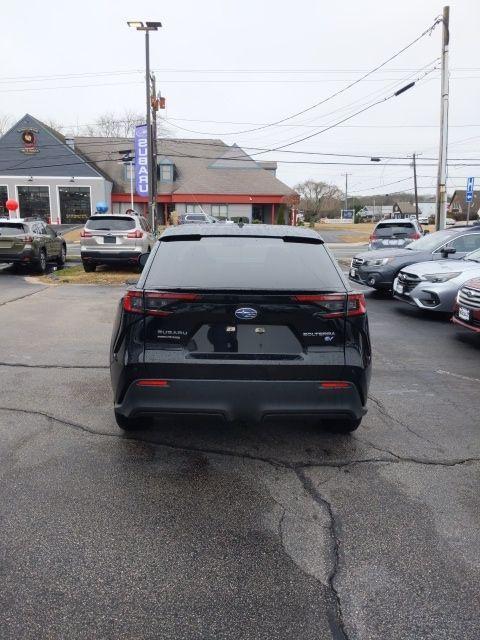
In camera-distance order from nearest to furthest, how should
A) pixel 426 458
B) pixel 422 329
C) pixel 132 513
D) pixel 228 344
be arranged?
pixel 132 513
pixel 228 344
pixel 426 458
pixel 422 329

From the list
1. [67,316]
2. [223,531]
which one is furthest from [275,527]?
[67,316]

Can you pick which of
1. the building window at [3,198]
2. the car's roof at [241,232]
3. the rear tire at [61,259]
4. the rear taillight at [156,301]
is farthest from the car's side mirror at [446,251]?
the building window at [3,198]

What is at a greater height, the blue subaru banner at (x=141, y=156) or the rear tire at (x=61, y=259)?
the blue subaru banner at (x=141, y=156)

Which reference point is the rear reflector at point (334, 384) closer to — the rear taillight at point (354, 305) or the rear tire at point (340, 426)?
the rear taillight at point (354, 305)

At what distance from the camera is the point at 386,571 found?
2.61m

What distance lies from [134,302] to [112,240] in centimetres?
1205

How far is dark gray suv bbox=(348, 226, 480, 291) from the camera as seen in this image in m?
10.8

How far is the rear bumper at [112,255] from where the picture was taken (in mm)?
14914

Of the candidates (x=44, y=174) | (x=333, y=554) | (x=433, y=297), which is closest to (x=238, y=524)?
(x=333, y=554)

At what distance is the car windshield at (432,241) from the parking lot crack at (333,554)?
8833mm

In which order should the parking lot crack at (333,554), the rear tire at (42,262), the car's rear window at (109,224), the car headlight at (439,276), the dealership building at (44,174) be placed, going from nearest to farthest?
the parking lot crack at (333,554) < the car headlight at (439,276) < the car's rear window at (109,224) < the rear tire at (42,262) < the dealership building at (44,174)

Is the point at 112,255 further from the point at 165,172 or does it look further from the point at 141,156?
the point at 165,172

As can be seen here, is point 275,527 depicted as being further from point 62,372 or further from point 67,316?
point 67,316

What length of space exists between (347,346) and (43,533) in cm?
214
